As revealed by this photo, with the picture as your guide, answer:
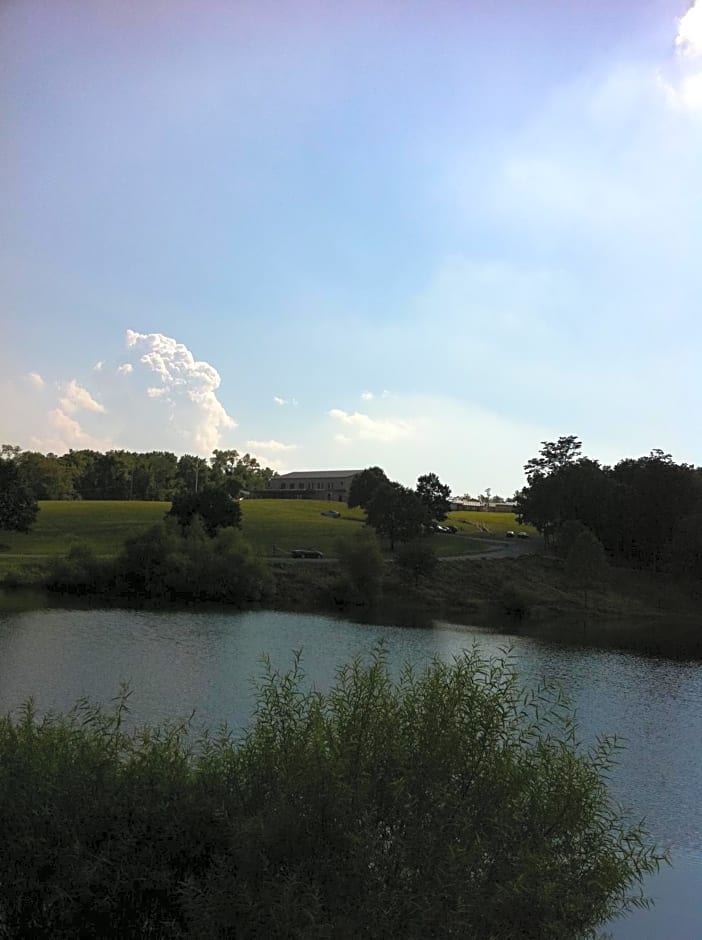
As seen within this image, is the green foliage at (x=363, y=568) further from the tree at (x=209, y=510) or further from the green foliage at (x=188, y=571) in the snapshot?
the tree at (x=209, y=510)

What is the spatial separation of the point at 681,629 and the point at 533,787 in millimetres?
57980

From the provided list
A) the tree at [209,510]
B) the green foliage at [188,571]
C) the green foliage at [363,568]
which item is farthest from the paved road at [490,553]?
the green foliage at [188,571]

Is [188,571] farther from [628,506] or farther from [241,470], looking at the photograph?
[241,470]

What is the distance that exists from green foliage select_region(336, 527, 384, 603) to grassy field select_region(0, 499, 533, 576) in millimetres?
3216

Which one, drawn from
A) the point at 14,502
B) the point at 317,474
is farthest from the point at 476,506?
the point at 14,502

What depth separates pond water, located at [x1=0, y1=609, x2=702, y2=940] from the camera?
56.9 feet

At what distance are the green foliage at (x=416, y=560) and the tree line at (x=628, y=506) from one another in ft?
62.6

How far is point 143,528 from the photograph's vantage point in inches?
2805

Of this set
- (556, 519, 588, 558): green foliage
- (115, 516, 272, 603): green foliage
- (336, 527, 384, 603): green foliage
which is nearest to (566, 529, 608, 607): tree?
(556, 519, 588, 558): green foliage

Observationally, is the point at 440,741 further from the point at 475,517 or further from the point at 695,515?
the point at 475,517

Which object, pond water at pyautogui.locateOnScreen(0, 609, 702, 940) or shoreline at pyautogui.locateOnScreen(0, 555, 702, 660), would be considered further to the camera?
shoreline at pyautogui.locateOnScreen(0, 555, 702, 660)

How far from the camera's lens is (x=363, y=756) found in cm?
905

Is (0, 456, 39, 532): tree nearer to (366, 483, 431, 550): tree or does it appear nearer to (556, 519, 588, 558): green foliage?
(366, 483, 431, 550): tree

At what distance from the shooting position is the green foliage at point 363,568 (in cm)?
Answer: 6291
